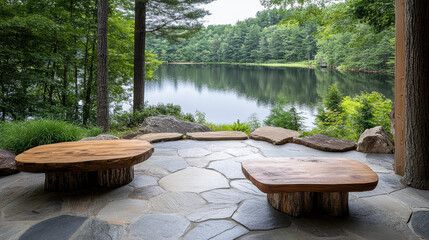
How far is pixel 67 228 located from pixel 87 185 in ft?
2.73

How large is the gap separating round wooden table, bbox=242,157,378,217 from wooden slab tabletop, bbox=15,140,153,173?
110 cm

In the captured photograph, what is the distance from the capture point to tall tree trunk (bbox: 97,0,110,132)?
524 centimetres

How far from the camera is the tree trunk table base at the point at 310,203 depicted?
1.97 metres

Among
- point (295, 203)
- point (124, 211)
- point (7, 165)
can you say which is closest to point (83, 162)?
point (124, 211)

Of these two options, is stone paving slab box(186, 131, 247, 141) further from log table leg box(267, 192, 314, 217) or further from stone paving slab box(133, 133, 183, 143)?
log table leg box(267, 192, 314, 217)

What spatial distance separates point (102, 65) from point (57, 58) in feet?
4.78

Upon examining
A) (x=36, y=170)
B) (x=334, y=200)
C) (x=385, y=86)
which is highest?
(x=385, y=86)

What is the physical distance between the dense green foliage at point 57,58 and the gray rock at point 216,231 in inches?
227

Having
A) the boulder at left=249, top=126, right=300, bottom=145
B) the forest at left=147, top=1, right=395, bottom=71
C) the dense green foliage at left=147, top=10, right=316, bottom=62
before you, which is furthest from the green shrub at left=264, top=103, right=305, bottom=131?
the dense green foliage at left=147, top=10, right=316, bottom=62

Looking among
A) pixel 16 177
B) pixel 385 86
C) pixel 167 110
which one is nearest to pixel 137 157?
pixel 16 177

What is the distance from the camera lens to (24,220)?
190 centimetres

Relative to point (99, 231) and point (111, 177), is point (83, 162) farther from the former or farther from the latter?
point (99, 231)

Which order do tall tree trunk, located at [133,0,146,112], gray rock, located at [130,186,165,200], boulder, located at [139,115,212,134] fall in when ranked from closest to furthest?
gray rock, located at [130,186,165,200]
boulder, located at [139,115,212,134]
tall tree trunk, located at [133,0,146,112]

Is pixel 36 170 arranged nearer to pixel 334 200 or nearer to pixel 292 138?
pixel 334 200
